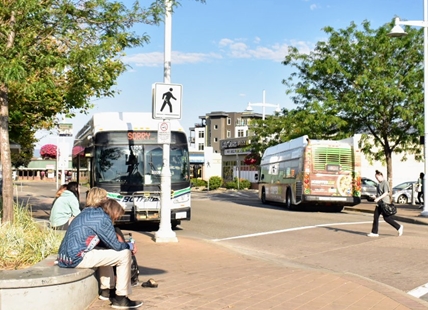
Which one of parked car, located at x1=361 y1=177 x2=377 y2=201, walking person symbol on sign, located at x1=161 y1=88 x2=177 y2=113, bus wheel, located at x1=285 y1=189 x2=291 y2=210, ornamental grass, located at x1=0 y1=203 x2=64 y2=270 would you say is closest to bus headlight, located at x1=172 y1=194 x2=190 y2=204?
walking person symbol on sign, located at x1=161 y1=88 x2=177 y2=113

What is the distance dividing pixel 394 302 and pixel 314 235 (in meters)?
9.18

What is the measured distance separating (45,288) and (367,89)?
79.4 feet

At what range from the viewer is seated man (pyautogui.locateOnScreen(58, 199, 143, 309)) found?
6.86 m

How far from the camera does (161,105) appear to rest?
1362 centimetres

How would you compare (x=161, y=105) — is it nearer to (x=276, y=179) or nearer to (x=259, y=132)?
(x=276, y=179)

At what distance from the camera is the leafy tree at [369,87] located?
91.8 ft

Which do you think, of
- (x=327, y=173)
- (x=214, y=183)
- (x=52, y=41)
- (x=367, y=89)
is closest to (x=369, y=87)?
(x=367, y=89)

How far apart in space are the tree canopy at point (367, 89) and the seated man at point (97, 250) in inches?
863

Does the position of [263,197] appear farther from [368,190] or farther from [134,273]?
[134,273]

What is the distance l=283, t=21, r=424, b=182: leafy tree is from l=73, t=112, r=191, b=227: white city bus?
41.7 ft

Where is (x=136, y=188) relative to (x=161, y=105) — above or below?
below

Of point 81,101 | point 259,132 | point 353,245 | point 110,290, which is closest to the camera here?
point 110,290

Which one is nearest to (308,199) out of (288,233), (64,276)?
(288,233)

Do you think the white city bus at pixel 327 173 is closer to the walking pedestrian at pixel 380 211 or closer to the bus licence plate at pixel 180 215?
the walking pedestrian at pixel 380 211
